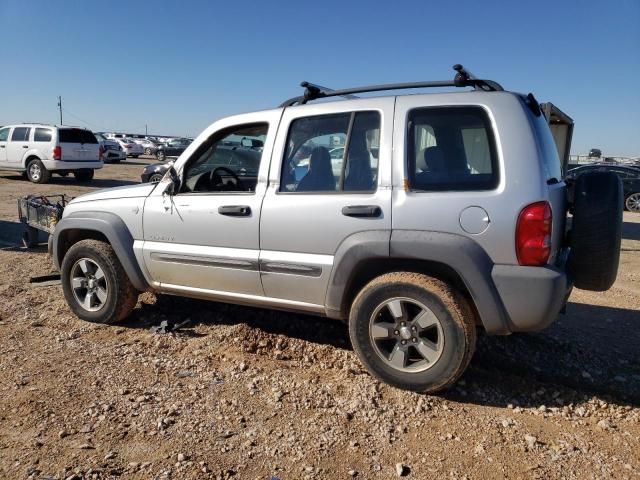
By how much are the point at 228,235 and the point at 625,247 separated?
27.2 feet

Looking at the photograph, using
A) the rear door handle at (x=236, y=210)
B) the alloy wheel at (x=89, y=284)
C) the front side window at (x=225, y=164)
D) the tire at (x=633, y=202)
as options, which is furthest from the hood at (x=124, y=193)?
the tire at (x=633, y=202)

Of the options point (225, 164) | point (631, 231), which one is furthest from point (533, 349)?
point (631, 231)

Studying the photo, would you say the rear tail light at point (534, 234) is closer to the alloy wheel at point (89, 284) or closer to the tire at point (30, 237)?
the alloy wheel at point (89, 284)

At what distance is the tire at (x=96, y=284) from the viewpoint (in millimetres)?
4258

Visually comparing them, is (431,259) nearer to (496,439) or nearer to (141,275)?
(496,439)

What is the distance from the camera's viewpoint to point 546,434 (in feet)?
9.40

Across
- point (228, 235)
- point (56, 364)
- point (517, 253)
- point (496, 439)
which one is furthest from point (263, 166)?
point (496, 439)

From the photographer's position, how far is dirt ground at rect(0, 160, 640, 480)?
102 inches

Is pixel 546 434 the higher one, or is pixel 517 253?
pixel 517 253

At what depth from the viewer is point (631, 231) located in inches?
451

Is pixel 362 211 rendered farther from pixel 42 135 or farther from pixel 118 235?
pixel 42 135

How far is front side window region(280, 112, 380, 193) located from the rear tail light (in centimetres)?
93

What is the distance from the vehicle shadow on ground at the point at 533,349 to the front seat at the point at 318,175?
1327 millimetres

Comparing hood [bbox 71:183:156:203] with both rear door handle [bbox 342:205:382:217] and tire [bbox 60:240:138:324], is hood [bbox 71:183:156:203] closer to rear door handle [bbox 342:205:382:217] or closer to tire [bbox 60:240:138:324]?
tire [bbox 60:240:138:324]
